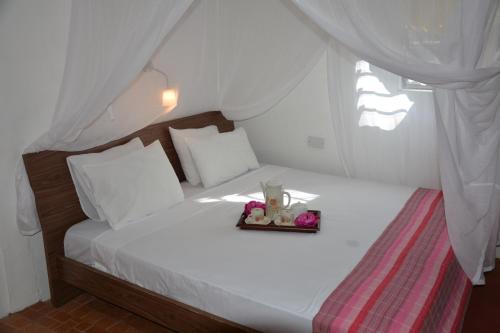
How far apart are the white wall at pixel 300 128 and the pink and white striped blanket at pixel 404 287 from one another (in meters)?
1.21

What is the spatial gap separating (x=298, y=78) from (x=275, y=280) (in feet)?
6.05

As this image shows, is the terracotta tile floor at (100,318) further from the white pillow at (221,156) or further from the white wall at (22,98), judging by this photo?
the white pillow at (221,156)

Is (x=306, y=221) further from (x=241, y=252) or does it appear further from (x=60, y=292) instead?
(x=60, y=292)

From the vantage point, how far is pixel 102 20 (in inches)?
97.2

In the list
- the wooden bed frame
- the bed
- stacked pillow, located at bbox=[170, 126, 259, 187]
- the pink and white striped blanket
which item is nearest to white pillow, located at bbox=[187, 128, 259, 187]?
stacked pillow, located at bbox=[170, 126, 259, 187]

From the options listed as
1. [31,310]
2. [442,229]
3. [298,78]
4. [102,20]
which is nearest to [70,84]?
[102,20]

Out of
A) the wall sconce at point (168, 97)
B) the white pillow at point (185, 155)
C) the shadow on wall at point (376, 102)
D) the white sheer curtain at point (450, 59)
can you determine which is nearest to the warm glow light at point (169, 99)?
the wall sconce at point (168, 97)

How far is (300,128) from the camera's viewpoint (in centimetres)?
405

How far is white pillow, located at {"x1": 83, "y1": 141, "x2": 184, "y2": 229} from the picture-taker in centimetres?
284

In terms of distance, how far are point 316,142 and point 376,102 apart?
2.21 feet

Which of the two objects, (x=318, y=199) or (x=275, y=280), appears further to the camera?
(x=318, y=199)

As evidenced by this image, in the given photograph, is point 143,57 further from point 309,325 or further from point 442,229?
point 442,229

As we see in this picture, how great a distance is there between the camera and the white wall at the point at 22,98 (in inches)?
104

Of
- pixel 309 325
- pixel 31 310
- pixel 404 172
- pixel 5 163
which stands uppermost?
pixel 5 163
